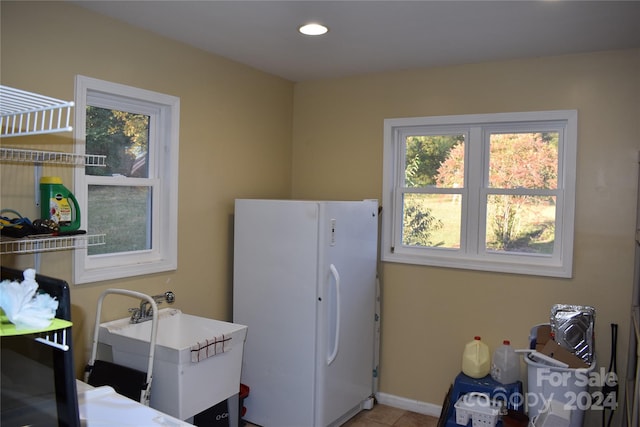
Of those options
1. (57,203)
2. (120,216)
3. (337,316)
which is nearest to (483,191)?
(337,316)

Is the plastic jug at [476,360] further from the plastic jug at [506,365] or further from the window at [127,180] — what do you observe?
the window at [127,180]

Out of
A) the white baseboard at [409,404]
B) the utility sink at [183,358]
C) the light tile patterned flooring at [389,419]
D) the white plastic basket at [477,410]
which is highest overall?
the utility sink at [183,358]

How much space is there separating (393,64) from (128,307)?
7.52ft

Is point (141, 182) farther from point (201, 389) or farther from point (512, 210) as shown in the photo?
point (512, 210)

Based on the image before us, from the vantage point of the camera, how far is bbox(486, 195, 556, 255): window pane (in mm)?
3227

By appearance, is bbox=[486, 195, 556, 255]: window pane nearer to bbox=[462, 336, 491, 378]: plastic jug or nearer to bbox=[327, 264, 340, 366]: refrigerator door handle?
bbox=[462, 336, 491, 378]: plastic jug

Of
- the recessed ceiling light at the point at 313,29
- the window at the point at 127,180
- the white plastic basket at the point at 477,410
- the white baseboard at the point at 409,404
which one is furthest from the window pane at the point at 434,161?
the window at the point at 127,180

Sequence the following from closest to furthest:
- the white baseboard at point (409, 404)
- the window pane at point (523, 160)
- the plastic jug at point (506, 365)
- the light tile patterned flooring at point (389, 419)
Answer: the plastic jug at point (506, 365), the window pane at point (523, 160), the light tile patterned flooring at point (389, 419), the white baseboard at point (409, 404)

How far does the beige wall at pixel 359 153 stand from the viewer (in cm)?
250

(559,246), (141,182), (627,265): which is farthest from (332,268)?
(627,265)

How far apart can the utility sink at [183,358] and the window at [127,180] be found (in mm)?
342

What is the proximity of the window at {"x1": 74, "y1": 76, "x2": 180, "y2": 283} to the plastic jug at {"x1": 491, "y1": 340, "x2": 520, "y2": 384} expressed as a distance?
2.09 m

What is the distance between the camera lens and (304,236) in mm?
2957

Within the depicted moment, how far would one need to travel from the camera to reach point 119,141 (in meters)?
2.77
